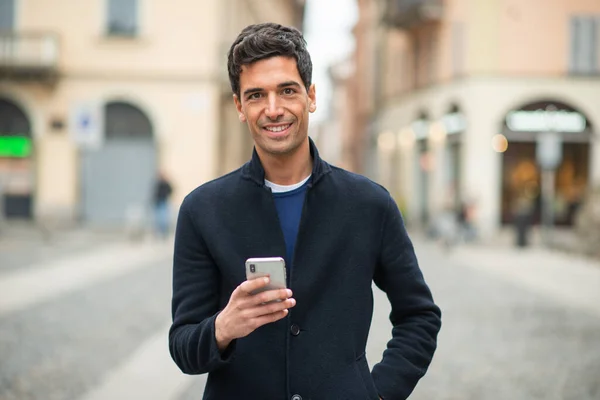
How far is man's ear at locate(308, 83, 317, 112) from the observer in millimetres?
2441

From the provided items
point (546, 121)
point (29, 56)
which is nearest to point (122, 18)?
point (29, 56)

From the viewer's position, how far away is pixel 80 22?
25.2 metres

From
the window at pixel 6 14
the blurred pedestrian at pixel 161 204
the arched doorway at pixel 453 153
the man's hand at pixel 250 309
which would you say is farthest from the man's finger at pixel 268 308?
the window at pixel 6 14

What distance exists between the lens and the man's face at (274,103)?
227 centimetres

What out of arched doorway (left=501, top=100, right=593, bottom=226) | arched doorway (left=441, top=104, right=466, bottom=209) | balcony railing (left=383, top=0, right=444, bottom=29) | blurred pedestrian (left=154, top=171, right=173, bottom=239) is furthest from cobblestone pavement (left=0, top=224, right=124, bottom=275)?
balcony railing (left=383, top=0, right=444, bottom=29)

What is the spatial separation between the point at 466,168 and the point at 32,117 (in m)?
13.6

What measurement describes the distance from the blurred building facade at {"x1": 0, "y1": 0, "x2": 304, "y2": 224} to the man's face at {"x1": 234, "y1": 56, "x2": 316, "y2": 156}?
22.7m

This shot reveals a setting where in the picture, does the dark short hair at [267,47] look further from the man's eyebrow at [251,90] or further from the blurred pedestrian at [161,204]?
the blurred pedestrian at [161,204]

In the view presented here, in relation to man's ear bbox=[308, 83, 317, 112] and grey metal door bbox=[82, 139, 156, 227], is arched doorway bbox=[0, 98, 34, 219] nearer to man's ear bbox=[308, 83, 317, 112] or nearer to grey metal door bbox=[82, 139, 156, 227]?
grey metal door bbox=[82, 139, 156, 227]

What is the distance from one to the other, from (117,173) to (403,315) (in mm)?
23176

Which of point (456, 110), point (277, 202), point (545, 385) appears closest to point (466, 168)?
point (456, 110)

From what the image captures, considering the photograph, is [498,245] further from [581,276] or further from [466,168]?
[581,276]

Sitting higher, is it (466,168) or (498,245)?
(466,168)

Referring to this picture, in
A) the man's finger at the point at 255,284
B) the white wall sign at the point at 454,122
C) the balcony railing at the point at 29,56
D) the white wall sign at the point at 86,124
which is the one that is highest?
the balcony railing at the point at 29,56
